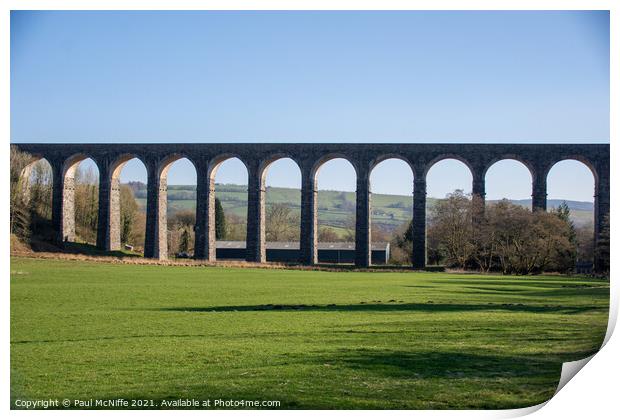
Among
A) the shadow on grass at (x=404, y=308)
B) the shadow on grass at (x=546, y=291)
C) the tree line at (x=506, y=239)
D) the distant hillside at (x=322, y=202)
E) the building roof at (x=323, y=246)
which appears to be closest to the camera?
the shadow on grass at (x=404, y=308)

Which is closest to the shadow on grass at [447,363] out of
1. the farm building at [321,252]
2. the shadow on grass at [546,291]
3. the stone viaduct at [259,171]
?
the shadow on grass at [546,291]

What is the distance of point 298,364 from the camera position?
11234mm

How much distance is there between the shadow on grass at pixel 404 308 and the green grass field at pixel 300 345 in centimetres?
3

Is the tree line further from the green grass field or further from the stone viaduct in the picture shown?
the green grass field

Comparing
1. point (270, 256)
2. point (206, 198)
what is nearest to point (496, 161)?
point (206, 198)

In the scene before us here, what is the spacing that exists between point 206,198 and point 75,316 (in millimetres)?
29894

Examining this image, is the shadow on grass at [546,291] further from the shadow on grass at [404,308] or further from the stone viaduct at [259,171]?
the stone viaduct at [259,171]

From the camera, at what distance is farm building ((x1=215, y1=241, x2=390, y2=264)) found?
58438mm

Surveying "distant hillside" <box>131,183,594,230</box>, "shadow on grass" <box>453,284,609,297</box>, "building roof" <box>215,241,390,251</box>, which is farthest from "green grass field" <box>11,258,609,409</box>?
"distant hillside" <box>131,183,594,230</box>

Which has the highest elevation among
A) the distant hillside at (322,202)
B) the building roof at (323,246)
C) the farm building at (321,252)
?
the distant hillside at (322,202)

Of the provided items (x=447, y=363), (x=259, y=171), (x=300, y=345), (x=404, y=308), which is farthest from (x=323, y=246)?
(x=447, y=363)

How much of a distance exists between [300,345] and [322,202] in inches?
3880

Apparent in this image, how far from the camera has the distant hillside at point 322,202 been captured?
97.9 m
